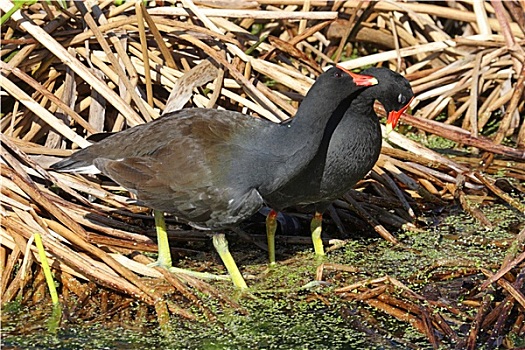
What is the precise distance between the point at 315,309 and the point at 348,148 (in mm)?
657

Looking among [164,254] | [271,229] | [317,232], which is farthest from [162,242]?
[317,232]

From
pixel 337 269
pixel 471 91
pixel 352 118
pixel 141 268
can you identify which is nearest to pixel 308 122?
pixel 352 118

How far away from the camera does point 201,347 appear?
123 inches

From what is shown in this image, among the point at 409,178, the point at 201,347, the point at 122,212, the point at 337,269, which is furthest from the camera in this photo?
Result: the point at 409,178

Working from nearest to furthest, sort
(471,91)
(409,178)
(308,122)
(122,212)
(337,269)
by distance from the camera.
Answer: (308,122) < (337,269) < (122,212) < (409,178) < (471,91)

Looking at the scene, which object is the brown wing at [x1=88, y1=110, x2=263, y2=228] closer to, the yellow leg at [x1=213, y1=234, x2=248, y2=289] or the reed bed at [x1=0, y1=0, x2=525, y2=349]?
the yellow leg at [x1=213, y1=234, x2=248, y2=289]

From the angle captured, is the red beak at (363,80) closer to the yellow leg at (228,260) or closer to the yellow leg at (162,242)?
the yellow leg at (228,260)

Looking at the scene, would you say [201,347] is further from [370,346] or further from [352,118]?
[352,118]

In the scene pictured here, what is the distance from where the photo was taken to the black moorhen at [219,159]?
11.2ft

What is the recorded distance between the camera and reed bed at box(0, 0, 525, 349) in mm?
3488

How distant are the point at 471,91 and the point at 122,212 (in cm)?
217

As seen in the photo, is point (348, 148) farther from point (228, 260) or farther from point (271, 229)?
point (228, 260)

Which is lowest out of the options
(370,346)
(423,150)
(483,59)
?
(370,346)

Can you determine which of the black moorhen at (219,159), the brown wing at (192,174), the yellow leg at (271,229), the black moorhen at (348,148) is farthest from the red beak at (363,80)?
the yellow leg at (271,229)
